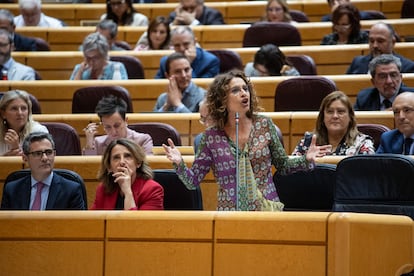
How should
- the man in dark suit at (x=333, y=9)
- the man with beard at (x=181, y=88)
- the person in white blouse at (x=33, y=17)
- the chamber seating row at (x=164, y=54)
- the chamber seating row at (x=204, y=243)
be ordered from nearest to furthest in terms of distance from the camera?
the chamber seating row at (x=204, y=243)
the man with beard at (x=181, y=88)
the chamber seating row at (x=164, y=54)
the man in dark suit at (x=333, y=9)
the person in white blouse at (x=33, y=17)

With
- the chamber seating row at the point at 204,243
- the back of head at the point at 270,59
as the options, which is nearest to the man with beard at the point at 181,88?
the back of head at the point at 270,59

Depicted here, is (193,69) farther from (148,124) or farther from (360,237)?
(360,237)

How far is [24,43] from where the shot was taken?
6707 mm

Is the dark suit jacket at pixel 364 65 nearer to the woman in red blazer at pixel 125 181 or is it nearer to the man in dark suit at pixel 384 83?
the man in dark suit at pixel 384 83

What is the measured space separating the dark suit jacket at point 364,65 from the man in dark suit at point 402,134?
130 cm

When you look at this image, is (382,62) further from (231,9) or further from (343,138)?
(231,9)

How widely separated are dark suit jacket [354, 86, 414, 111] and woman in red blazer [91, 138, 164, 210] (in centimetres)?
163

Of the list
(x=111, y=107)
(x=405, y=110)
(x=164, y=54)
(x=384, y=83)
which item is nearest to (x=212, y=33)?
(x=164, y=54)

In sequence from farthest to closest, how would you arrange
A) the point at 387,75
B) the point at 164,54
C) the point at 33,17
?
the point at 33,17 < the point at 164,54 < the point at 387,75

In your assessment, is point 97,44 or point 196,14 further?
point 196,14

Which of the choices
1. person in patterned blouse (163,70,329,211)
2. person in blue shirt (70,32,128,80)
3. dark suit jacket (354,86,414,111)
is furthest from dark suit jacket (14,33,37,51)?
person in patterned blouse (163,70,329,211)

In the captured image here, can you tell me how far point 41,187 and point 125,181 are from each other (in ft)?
1.39

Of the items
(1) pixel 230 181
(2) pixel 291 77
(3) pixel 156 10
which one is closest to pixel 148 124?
(2) pixel 291 77

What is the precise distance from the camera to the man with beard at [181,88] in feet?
17.7
